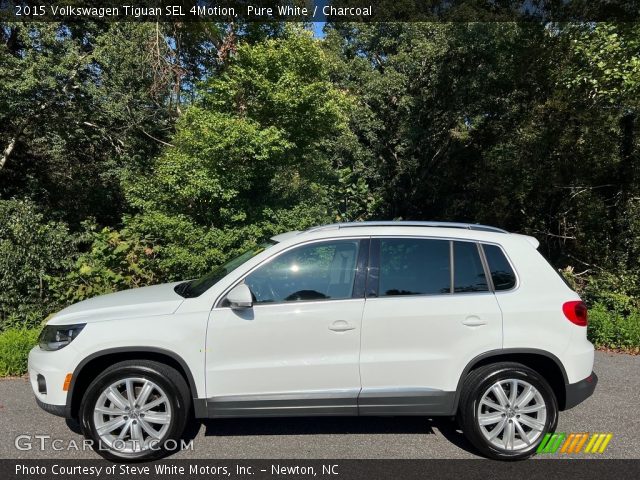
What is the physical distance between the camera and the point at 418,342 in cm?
351

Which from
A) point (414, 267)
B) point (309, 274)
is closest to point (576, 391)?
point (414, 267)

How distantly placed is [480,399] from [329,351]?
1189 mm

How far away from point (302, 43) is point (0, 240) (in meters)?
5.65

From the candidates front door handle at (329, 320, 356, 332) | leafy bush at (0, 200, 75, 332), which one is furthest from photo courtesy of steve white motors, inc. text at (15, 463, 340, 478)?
leafy bush at (0, 200, 75, 332)

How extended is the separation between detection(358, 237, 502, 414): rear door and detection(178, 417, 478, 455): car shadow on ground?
0.58m

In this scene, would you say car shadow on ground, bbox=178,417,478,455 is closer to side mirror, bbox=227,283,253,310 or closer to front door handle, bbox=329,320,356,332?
front door handle, bbox=329,320,356,332

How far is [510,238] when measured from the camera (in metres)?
3.84

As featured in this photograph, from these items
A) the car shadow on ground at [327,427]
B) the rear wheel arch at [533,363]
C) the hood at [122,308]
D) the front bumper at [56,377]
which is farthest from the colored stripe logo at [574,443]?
the front bumper at [56,377]

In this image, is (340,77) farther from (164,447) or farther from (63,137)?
(164,447)

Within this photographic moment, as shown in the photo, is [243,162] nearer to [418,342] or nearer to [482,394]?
[418,342]

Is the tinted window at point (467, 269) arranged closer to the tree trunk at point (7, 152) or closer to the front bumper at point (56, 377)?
the front bumper at point (56, 377)

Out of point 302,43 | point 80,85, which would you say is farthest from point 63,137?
point 302,43

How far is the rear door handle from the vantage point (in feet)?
11.6

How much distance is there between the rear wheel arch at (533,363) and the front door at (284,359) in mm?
845
